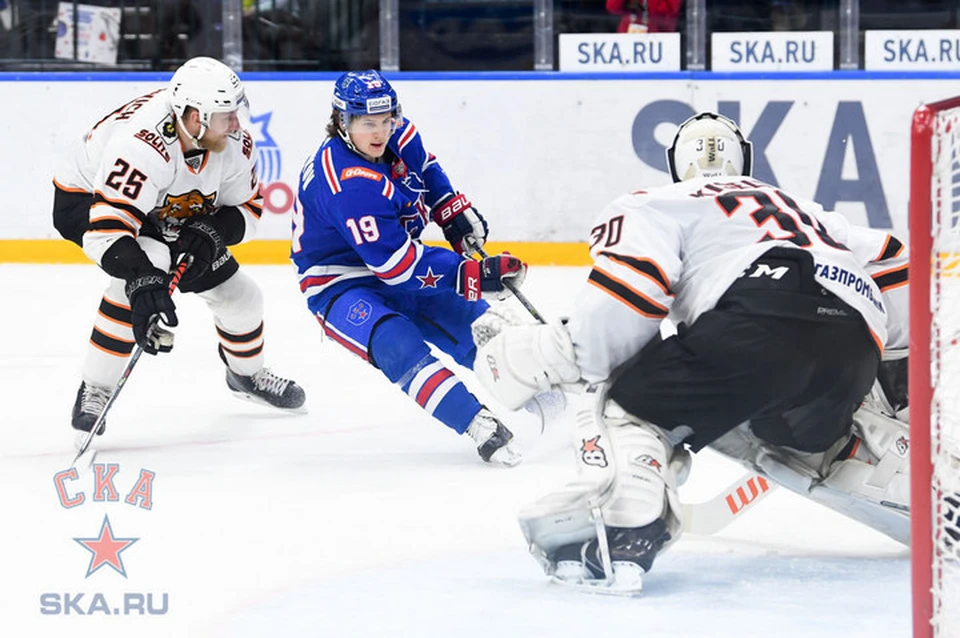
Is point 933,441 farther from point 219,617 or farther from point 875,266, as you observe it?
point 219,617

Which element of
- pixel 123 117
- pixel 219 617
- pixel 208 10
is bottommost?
pixel 219 617

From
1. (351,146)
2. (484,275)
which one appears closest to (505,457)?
(484,275)

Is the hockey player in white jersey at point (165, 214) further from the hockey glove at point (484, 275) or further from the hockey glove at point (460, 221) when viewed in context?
the hockey glove at point (484, 275)

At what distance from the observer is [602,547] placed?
221 centimetres

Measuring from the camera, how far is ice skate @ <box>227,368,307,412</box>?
12.4 ft

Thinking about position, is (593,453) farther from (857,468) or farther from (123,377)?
(123,377)

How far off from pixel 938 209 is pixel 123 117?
7.36ft

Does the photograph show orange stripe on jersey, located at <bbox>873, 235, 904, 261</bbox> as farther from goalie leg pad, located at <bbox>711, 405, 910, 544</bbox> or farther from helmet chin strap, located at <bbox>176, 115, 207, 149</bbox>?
helmet chin strap, located at <bbox>176, 115, 207, 149</bbox>

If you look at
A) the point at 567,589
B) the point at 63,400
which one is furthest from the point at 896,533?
the point at 63,400

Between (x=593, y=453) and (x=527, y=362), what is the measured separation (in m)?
0.18

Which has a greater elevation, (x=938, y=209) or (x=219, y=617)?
(x=938, y=209)

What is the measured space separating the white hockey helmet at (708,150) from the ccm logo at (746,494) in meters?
0.55

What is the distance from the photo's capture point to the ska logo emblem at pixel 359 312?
3.37 metres

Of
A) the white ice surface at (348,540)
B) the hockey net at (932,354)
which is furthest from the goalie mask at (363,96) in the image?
the hockey net at (932,354)
